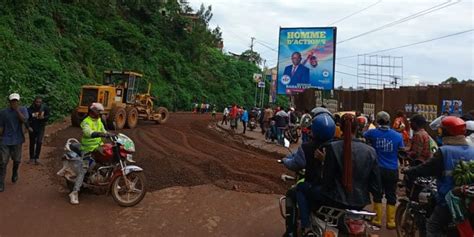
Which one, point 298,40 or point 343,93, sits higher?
point 298,40

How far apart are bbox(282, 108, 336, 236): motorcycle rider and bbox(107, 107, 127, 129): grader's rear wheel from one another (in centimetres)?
1862

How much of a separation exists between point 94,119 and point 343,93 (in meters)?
22.4

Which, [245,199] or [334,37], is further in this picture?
[334,37]

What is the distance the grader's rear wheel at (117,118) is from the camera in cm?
2303

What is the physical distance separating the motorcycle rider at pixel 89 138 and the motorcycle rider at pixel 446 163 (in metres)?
5.34

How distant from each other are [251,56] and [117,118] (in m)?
75.3

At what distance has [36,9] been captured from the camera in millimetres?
32750

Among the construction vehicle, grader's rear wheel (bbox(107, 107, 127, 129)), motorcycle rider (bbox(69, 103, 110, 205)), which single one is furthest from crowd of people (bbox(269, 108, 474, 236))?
grader's rear wheel (bbox(107, 107, 127, 129))

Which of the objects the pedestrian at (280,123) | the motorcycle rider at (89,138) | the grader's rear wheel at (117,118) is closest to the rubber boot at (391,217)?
the motorcycle rider at (89,138)

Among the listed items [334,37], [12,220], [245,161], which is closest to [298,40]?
[334,37]

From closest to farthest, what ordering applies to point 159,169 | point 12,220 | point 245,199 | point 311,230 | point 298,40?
point 311,230 < point 12,220 < point 245,199 < point 159,169 < point 298,40

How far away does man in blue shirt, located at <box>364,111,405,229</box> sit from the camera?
7.58 meters

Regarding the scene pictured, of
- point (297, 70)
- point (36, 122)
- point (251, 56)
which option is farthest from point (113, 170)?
point (251, 56)

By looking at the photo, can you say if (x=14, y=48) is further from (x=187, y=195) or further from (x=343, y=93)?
(x=187, y=195)
